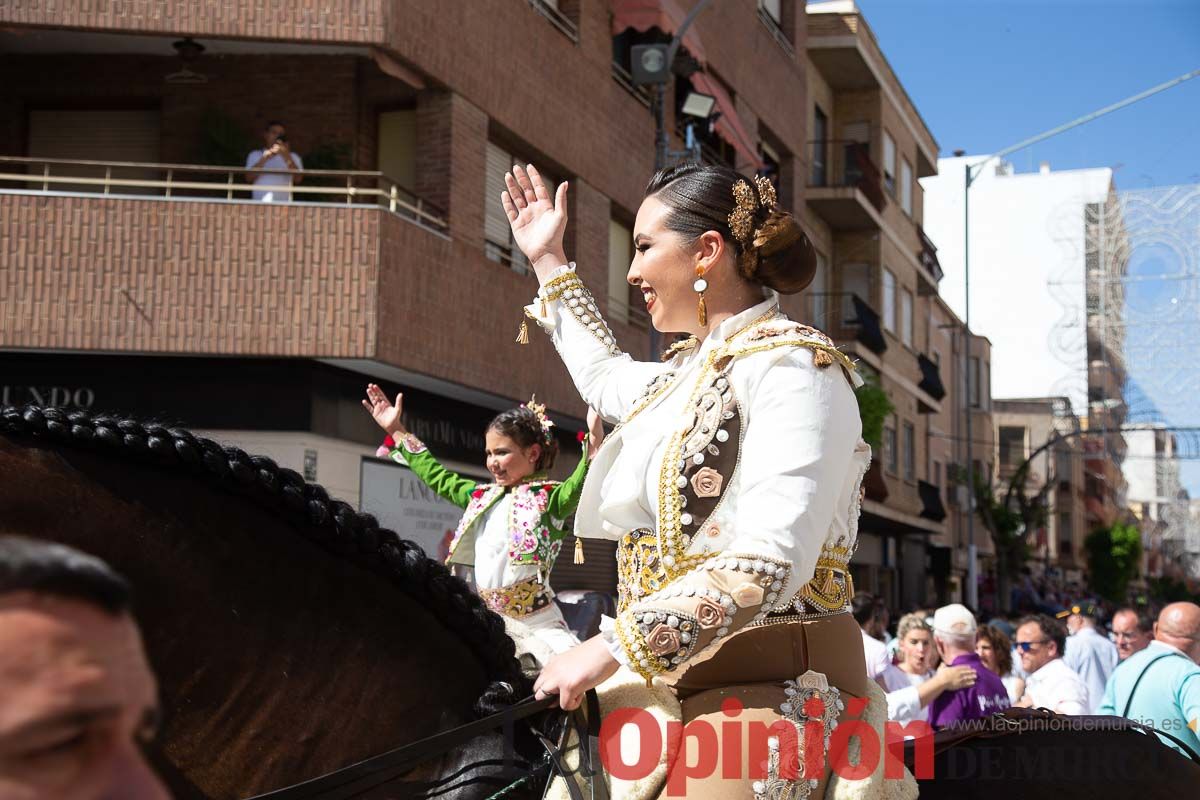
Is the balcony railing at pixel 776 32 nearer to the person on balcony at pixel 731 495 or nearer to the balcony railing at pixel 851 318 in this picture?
the balcony railing at pixel 851 318

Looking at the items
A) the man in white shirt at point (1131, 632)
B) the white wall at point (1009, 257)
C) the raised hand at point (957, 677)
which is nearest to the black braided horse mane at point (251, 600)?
the raised hand at point (957, 677)

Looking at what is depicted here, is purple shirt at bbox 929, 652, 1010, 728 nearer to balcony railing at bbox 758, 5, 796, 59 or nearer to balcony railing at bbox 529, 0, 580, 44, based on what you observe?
balcony railing at bbox 529, 0, 580, 44

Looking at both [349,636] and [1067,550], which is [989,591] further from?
[349,636]

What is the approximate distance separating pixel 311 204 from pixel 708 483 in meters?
12.1

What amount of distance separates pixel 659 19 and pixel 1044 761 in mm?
16843

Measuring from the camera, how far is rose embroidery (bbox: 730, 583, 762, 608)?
2.12 metres

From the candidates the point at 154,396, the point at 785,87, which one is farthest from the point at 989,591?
the point at 154,396

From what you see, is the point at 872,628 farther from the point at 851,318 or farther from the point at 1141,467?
the point at 1141,467

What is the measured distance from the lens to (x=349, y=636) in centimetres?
229

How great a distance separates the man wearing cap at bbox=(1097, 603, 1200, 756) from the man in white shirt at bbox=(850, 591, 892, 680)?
123cm

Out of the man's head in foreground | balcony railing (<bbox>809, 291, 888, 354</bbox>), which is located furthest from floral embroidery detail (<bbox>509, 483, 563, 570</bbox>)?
balcony railing (<bbox>809, 291, 888, 354</bbox>)

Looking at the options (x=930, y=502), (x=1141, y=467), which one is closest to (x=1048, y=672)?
(x=930, y=502)

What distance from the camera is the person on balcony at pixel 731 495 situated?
7.09ft

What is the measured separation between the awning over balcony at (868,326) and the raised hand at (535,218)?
87.7ft
